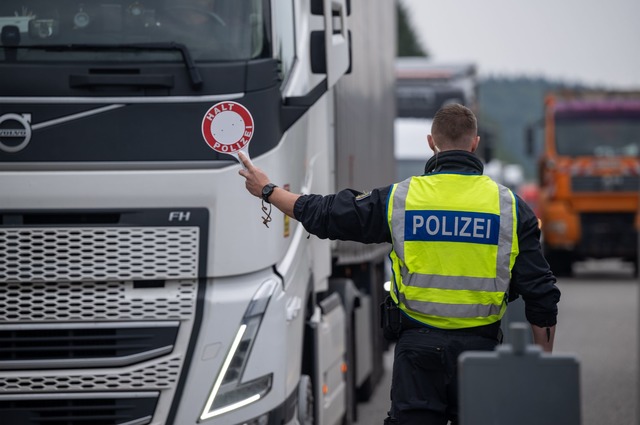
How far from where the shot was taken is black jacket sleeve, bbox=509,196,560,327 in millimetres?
5121

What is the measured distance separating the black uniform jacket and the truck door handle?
1112 mm

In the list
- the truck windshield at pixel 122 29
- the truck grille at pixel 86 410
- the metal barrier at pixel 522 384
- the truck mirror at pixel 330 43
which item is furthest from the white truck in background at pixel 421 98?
the metal barrier at pixel 522 384

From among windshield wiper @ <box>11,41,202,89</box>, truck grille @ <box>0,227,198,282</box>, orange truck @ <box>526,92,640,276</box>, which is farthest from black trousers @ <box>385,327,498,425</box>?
orange truck @ <box>526,92,640,276</box>

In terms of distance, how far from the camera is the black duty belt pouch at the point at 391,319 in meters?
5.22

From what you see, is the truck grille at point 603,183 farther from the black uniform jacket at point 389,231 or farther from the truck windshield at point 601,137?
the black uniform jacket at point 389,231

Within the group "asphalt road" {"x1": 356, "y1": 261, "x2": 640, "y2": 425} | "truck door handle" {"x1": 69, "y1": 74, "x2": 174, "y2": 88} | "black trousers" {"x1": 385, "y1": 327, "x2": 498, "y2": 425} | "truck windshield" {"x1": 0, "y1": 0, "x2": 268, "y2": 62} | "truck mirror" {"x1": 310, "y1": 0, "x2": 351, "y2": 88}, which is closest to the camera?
"black trousers" {"x1": 385, "y1": 327, "x2": 498, "y2": 425}

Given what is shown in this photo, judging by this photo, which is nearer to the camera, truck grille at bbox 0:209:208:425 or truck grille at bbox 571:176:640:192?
truck grille at bbox 0:209:208:425

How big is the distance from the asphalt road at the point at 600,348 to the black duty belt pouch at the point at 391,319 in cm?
77

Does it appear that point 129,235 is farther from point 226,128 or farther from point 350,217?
point 350,217

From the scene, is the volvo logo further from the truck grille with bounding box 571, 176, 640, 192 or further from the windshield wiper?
the truck grille with bounding box 571, 176, 640, 192

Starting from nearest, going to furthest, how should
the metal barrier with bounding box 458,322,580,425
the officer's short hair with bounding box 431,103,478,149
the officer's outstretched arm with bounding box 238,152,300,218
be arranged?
the metal barrier with bounding box 458,322,580,425, the officer's short hair with bounding box 431,103,478,149, the officer's outstretched arm with bounding box 238,152,300,218

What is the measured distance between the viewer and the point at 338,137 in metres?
8.27

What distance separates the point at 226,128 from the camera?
19.3 feet

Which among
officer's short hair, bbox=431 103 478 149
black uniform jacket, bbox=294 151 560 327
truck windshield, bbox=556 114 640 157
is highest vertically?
officer's short hair, bbox=431 103 478 149
